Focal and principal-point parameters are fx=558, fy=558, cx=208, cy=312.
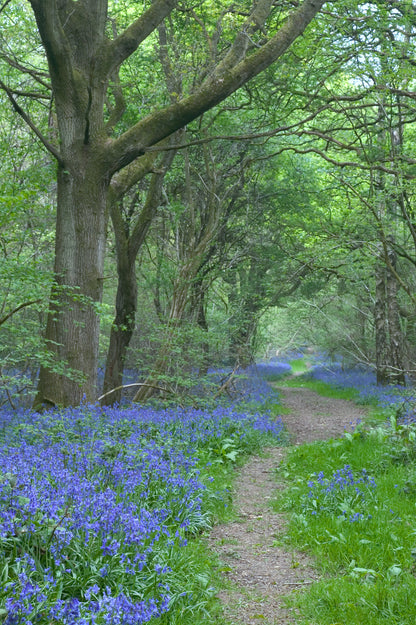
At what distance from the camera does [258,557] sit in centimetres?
506

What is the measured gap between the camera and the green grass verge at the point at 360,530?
149 inches

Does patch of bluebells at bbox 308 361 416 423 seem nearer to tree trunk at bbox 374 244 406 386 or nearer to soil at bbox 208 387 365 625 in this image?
tree trunk at bbox 374 244 406 386

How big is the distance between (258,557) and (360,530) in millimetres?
955

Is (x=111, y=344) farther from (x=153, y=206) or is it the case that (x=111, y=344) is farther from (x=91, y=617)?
(x=91, y=617)

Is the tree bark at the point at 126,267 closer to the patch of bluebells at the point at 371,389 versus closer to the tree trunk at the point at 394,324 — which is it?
the patch of bluebells at the point at 371,389

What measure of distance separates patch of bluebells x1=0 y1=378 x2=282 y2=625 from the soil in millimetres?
412

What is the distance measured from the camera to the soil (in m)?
4.07

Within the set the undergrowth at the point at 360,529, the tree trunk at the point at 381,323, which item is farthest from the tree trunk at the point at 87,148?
the tree trunk at the point at 381,323

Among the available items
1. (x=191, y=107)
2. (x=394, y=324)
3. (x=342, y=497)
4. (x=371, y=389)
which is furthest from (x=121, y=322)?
(x=371, y=389)

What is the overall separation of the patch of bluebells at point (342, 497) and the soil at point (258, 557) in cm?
41

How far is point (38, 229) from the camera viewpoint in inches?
454

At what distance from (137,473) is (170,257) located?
30.6 ft

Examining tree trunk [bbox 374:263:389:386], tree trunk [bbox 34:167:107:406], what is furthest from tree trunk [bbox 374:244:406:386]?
tree trunk [bbox 34:167:107:406]

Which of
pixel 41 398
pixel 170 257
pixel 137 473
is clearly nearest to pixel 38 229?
Answer: pixel 170 257
